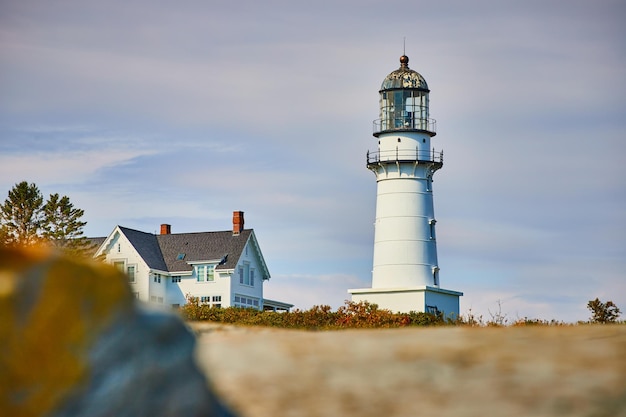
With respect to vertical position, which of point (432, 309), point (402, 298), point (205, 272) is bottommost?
point (432, 309)

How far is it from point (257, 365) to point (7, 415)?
2.07 meters

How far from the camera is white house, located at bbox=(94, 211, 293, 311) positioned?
243 feet

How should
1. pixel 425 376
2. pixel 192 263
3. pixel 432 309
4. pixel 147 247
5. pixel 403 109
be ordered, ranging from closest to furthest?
pixel 425 376 → pixel 432 309 → pixel 403 109 → pixel 192 263 → pixel 147 247

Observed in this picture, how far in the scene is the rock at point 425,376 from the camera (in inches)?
281

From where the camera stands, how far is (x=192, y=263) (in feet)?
247

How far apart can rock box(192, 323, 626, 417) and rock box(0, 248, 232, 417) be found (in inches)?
48.9

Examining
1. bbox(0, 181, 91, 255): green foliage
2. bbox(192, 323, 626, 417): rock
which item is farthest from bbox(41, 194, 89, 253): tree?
bbox(192, 323, 626, 417): rock

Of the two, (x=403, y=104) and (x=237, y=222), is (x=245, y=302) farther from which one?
(x=403, y=104)

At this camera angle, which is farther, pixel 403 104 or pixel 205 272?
pixel 205 272

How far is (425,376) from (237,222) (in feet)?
229

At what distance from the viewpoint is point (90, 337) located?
6.20 meters

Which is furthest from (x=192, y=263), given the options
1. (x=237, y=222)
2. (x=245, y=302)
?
(x=245, y=302)

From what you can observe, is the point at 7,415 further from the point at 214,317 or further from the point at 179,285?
the point at 179,285

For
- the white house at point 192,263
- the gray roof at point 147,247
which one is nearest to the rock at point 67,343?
the white house at point 192,263
